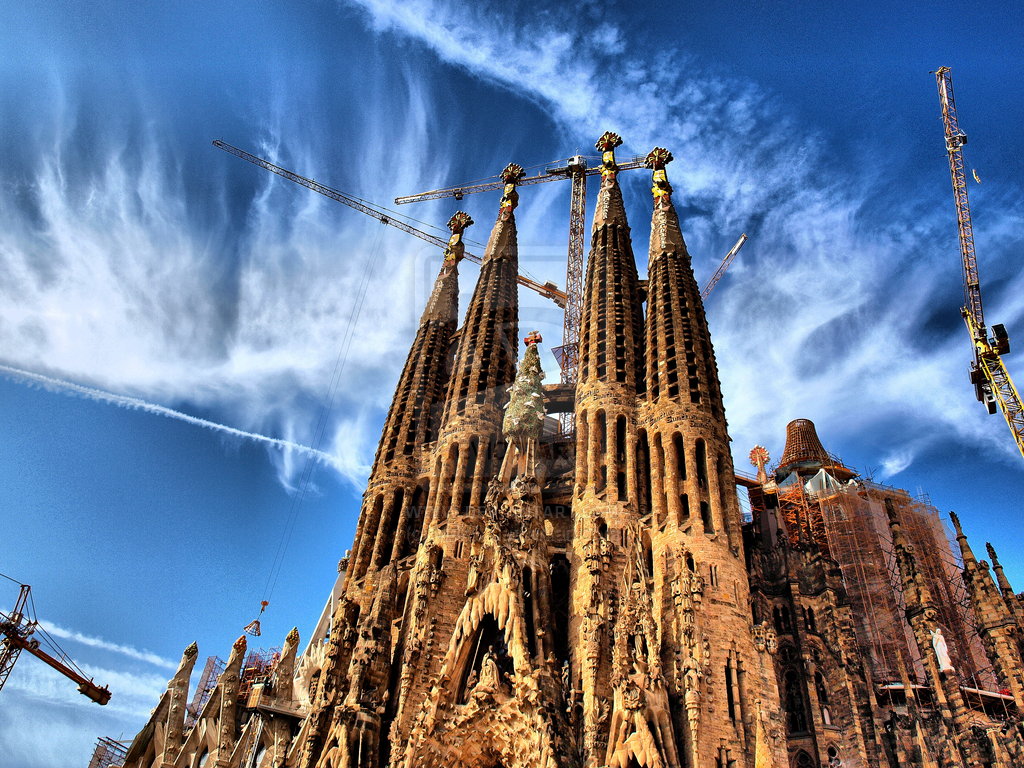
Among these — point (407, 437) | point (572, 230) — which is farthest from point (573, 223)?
point (407, 437)

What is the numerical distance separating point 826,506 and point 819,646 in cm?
1059

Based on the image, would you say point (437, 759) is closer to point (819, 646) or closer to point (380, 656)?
point (380, 656)

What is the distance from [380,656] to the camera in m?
37.0

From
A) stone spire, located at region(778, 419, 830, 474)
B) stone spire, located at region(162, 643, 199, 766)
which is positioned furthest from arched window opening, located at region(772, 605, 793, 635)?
stone spire, located at region(162, 643, 199, 766)

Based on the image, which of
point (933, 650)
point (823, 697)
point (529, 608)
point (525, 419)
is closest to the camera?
point (823, 697)

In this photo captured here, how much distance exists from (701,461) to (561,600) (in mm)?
9341

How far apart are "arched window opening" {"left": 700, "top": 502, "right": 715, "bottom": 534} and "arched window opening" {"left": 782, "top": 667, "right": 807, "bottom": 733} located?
24.0 feet

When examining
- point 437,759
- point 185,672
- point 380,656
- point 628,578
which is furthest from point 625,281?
point 185,672

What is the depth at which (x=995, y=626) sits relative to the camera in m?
35.6

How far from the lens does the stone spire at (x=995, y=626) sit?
34.1 meters

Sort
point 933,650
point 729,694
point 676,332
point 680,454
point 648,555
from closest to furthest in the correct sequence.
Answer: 1. point 729,694
2. point 933,650
3. point 648,555
4. point 680,454
5. point 676,332

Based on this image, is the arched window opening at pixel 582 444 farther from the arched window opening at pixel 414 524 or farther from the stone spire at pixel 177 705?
the stone spire at pixel 177 705

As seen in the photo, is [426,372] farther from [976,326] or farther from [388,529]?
[976,326]

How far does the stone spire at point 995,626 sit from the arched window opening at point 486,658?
21.1 meters
